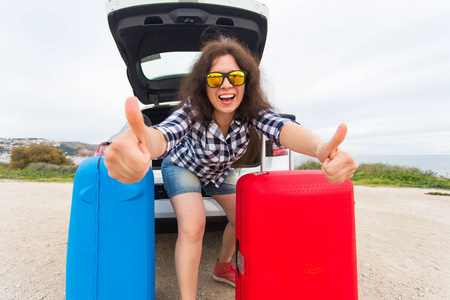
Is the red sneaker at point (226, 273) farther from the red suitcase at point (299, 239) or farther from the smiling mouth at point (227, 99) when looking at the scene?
the smiling mouth at point (227, 99)

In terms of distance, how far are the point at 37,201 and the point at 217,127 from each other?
5790 millimetres

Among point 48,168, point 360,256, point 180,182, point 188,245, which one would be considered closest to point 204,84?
point 180,182

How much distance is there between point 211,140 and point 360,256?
6.71 feet

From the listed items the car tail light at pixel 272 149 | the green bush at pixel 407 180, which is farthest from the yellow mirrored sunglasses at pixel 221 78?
the green bush at pixel 407 180

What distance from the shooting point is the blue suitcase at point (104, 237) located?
3.63 feet

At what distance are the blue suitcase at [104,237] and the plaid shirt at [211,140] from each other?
1.06ft

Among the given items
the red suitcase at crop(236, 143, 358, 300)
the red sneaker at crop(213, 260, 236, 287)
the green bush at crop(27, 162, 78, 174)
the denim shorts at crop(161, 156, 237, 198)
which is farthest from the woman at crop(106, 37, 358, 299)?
the green bush at crop(27, 162, 78, 174)

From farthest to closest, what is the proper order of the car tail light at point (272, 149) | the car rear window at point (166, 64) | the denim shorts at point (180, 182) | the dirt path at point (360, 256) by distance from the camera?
the car rear window at point (166, 64), the car tail light at point (272, 149), the dirt path at point (360, 256), the denim shorts at point (180, 182)

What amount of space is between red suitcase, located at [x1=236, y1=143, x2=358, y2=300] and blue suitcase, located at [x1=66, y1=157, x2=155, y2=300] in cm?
51

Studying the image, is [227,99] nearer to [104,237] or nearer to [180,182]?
[180,182]

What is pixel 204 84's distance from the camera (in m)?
1.34

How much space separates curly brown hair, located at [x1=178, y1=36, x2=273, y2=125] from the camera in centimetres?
132

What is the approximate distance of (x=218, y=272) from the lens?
6.13ft

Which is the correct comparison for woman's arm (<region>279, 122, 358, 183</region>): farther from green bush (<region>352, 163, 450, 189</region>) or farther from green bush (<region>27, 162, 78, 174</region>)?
green bush (<region>27, 162, 78, 174</region>)
